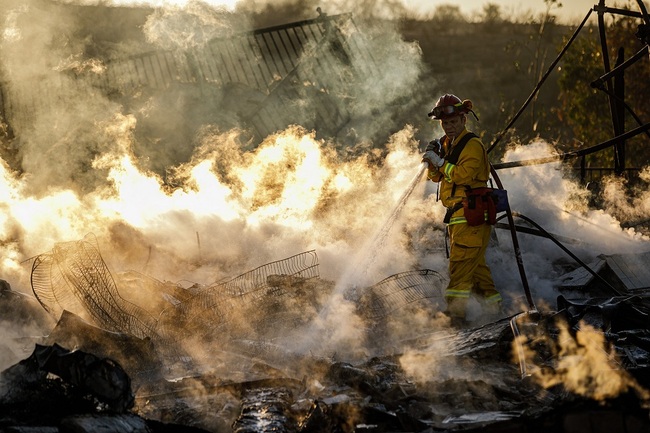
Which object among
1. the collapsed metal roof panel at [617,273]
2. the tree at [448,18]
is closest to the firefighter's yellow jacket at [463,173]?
the collapsed metal roof panel at [617,273]

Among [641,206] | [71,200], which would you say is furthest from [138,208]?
[641,206]

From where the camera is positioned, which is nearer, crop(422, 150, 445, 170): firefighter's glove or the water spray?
crop(422, 150, 445, 170): firefighter's glove

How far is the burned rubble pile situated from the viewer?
3637mm

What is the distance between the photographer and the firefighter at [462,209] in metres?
6.08

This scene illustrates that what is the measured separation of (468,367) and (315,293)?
96.1 inches

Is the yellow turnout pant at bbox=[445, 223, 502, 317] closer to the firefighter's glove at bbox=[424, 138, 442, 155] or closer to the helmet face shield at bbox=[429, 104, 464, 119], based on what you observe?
the firefighter's glove at bbox=[424, 138, 442, 155]

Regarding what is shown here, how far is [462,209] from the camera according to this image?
620 centimetres

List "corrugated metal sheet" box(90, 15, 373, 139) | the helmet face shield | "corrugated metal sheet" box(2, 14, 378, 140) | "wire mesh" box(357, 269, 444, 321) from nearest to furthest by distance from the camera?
the helmet face shield → "wire mesh" box(357, 269, 444, 321) → "corrugated metal sheet" box(2, 14, 378, 140) → "corrugated metal sheet" box(90, 15, 373, 139)

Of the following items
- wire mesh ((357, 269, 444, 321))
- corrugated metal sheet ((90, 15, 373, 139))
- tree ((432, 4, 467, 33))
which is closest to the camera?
wire mesh ((357, 269, 444, 321))

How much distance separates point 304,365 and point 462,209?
2328 mm

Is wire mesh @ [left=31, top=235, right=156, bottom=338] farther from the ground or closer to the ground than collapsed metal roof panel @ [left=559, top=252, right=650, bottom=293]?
farther from the ground

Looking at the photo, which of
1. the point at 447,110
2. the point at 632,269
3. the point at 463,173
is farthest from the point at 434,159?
the point at 632,269

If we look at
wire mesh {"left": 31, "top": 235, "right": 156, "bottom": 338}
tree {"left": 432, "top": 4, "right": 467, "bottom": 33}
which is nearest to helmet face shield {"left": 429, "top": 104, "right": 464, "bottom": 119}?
wire mesh {"left": 31, "top": 235, "right": 156, "bottom": 338}

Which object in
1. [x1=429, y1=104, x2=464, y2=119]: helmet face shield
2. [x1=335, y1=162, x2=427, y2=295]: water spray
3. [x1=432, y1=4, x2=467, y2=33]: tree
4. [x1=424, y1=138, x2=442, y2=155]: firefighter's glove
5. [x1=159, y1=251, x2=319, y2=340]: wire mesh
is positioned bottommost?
[x1=159, y1=251, x2=319, y2=340]: wire mesh
